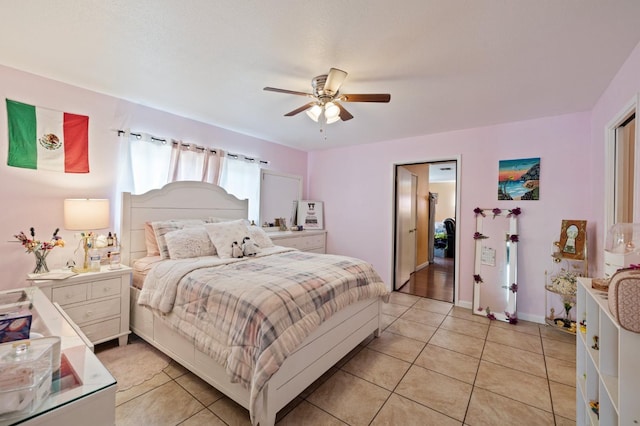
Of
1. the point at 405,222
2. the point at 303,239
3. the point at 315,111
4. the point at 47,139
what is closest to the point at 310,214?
the point at 303,239

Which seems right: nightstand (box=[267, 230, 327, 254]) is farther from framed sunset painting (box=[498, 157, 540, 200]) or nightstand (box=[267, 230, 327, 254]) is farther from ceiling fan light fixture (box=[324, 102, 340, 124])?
framed sunset painting (box=[498, 157, 540, 200])

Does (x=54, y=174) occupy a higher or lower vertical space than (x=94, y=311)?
higher

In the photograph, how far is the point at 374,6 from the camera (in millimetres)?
1486

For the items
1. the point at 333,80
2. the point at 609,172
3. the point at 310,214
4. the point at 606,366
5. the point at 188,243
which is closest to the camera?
the point at 606,366

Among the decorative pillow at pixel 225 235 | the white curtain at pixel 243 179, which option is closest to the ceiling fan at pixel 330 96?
the decorative pillow at pixel 225 235

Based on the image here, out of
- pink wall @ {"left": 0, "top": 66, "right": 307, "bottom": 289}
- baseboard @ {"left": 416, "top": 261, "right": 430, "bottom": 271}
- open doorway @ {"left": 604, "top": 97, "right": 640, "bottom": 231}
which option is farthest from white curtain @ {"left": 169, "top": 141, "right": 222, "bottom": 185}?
baseboard @ {"left": 416, "top": 261, "right": 430, "bottom": 271}

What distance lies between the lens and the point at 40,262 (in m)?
2.26

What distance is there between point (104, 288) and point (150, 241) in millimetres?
618

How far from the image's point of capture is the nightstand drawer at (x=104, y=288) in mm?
2322

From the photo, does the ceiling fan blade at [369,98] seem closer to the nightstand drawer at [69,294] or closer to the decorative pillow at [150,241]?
the decorative pillow at [150,241]

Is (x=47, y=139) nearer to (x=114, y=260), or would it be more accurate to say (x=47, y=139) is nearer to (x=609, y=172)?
(x=114, y=260)

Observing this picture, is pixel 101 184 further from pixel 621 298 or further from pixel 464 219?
pixel 464 219

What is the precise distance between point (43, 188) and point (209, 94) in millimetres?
1732

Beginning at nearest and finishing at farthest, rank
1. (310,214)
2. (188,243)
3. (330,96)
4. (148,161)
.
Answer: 1. (330,96)
2. (188,243)
3. (148,161)
4. (310,214)
